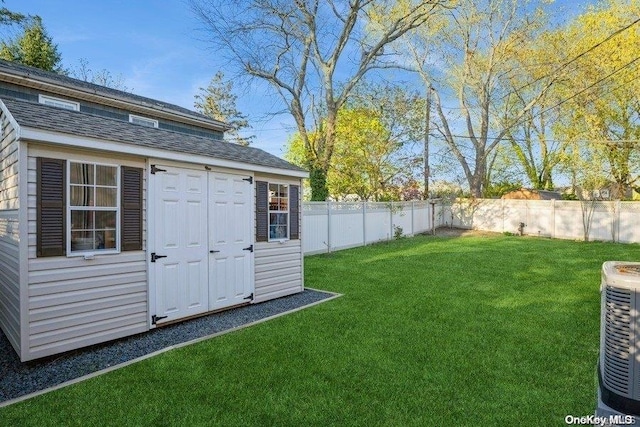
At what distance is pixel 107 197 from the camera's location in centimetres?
457

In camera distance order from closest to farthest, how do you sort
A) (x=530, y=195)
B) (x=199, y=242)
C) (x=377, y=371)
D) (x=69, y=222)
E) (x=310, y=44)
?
(x=377, y=371)
(x=69, y=222)
(x=199, y=242)
(x=310, y=44)
(x=530, y=195)

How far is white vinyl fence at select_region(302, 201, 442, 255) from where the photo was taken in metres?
11.9

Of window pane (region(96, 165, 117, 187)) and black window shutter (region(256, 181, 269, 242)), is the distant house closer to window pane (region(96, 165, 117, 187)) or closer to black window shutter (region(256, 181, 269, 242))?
black window shutter (region(256, 181, 269, 242))

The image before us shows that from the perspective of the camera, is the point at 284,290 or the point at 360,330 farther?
the point at 284,290

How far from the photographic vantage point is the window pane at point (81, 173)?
426 centimetres

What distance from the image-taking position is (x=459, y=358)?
3855mm

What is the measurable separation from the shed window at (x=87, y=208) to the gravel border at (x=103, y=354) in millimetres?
1234

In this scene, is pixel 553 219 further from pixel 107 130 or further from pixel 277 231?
pixel 107 130

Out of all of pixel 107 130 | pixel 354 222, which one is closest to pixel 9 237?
pixel 107 130

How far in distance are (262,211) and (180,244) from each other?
1744mm

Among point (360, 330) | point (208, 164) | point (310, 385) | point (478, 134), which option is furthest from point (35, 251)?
point (478, 134)

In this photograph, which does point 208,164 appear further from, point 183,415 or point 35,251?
point 183,415

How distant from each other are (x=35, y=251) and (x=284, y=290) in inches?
163

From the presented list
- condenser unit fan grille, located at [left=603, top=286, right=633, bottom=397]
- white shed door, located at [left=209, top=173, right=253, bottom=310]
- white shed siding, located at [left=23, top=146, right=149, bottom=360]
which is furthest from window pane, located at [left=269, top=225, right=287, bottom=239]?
condenser unit fan grille, located at [left=603, top=286, right=633, bottom=397]
